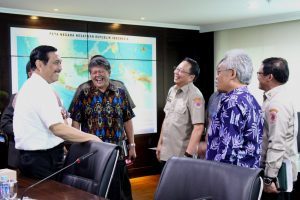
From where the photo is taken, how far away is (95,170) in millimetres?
2049

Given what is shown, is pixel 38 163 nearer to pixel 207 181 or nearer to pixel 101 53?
pixel 207 181

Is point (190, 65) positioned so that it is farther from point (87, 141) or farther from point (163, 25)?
point (163, 25)

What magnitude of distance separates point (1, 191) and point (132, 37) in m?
4.23

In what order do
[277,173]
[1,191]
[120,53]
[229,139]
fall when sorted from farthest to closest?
[120,53] < [277,173] < [229,139] < [1,191]

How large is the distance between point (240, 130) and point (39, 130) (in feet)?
3.63

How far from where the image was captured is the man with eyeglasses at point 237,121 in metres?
2.07

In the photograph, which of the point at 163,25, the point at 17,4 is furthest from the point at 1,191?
the point at 163,25

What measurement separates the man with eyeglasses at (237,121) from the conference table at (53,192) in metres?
0.70

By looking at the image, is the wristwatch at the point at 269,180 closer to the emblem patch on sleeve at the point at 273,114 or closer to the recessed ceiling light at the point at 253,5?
the emblem patch on sleeve at the point at 273,114

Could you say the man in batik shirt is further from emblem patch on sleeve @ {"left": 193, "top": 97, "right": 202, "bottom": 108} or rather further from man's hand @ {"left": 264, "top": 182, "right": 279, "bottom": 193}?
man's hand @ {"left": 264, "top": 182, "right": 279, "bottom": 193}

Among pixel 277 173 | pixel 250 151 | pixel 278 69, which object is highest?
pixel 278 69

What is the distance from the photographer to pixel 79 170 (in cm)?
215

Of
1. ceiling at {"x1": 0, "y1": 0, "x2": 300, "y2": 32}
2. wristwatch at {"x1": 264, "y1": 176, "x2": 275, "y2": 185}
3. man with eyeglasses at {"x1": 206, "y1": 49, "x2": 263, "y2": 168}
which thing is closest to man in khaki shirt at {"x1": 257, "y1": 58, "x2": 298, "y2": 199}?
wristwatch at {"x1": 264, "y1": 176, "x2": 275, "y2": 185}

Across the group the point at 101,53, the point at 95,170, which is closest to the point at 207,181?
the point at 95,170
